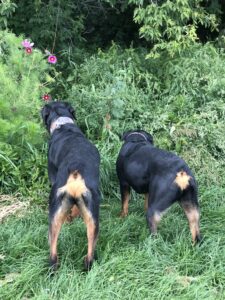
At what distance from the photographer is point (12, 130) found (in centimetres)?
580

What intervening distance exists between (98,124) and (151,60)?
212 cm

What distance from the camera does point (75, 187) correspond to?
155 inches

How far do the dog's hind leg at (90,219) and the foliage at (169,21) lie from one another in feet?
12.6

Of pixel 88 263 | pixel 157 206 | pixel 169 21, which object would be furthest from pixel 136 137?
pixel 169 21

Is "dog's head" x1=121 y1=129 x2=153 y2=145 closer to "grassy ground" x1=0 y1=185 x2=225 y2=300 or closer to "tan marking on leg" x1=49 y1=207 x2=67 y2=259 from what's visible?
"grassy ground" x1=0 y1=185 x2=225 y2=300

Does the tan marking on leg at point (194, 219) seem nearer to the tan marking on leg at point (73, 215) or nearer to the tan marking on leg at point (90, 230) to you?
the tan marking on leg at point (90, 230)

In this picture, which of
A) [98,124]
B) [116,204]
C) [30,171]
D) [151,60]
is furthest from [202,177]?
[151,60]

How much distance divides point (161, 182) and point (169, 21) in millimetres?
3496

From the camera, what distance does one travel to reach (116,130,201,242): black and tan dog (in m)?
4.31

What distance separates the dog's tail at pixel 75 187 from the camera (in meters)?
3.93

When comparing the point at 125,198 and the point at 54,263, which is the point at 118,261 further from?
the point at 125,198

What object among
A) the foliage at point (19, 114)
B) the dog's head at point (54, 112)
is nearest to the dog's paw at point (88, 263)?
the foliage at point (19, 114)

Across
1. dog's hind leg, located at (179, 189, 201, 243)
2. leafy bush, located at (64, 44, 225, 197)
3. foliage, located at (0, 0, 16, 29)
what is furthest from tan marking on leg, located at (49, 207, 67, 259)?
foliage, located at (0, 0, 16, 29)

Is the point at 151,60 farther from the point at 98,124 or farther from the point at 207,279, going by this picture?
the point at 207,279
